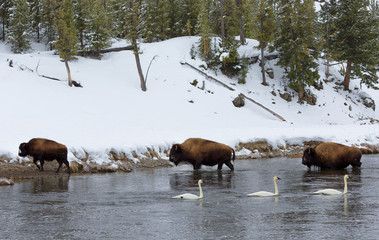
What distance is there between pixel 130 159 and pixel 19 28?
4020cm

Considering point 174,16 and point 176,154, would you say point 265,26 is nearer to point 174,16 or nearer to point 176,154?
point 174,16

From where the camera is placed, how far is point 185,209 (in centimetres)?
1134

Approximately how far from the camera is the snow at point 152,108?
2756 cm

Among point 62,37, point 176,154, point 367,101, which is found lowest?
point 176,154

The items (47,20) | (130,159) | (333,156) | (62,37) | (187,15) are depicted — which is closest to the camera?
(333,156)

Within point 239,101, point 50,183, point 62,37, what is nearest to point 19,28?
point 62,37

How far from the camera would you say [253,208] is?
1142 cm

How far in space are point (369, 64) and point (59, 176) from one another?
4376 cm

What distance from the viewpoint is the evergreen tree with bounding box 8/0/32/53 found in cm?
5538

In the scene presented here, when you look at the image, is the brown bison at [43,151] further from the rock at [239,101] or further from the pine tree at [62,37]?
the rock at [239,101]

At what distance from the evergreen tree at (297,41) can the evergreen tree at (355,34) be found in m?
4.32

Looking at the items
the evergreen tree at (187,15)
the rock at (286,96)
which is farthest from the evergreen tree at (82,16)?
the rock at (286,96)

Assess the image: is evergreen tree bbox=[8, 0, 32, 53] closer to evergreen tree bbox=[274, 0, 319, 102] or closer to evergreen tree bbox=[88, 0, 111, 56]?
evergreen tree bbox=[88, 0, 111, 56]

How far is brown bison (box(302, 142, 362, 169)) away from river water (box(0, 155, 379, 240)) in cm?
255
